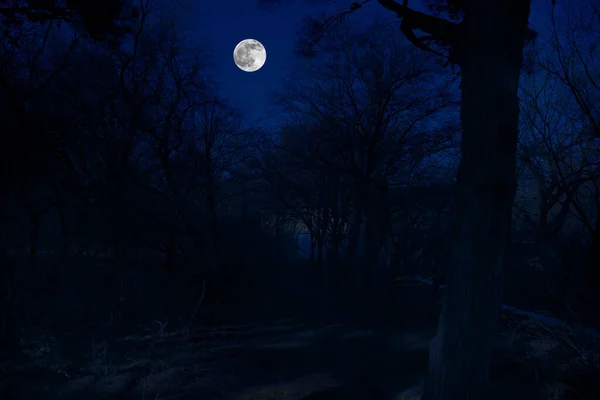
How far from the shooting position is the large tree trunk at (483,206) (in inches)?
146

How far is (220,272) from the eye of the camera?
14.8 meters

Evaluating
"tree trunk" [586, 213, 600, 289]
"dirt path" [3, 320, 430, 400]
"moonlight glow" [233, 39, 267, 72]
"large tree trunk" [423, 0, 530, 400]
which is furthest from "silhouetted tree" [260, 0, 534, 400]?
"moonlight glow" [233, 39, 267, 72]

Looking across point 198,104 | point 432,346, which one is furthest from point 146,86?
point 432,346

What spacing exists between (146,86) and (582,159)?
16.1 metres

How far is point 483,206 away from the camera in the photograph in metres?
3.70

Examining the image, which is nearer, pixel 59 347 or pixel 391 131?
pixel 59 347

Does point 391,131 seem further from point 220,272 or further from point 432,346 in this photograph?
point 432,346

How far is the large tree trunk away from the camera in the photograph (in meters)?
3.72

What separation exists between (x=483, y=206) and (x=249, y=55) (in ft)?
57.1

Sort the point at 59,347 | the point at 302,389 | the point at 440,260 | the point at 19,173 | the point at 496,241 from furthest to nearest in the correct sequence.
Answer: the point at 440,260
the point at 19,173
the point at 59,347
the point at 302,389
the point at 496,241

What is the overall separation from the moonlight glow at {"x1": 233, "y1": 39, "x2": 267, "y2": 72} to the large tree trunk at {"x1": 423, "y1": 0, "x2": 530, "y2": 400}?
16.0 meters

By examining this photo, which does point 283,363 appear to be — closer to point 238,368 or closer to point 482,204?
point 238,368

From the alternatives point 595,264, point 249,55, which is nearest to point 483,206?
point 595,264

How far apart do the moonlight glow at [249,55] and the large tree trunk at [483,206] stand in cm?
1603
